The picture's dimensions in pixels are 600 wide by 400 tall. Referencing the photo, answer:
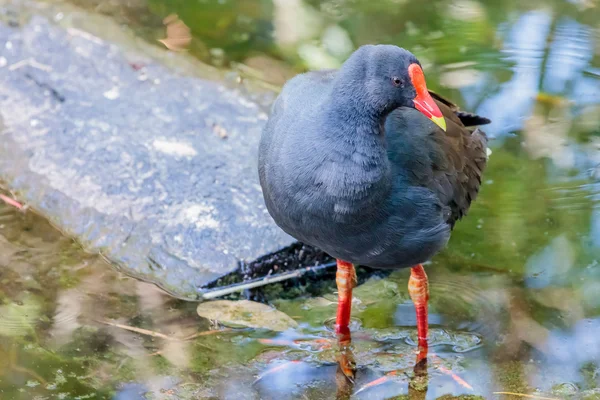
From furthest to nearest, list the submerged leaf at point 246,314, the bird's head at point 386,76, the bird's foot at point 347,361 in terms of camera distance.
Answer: the submerged leaf at point 246,314 → the bird's foot at point 347,361 → the bird's head at point 386,76

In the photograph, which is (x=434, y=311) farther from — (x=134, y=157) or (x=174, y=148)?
(x=134, y=157)

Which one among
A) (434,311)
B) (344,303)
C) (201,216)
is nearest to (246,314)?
(344,303)

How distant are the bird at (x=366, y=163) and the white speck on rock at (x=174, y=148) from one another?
1.11 meters

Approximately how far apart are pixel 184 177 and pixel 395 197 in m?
1.50

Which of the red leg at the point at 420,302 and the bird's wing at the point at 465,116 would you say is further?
the bird's wing at the point at 465,116

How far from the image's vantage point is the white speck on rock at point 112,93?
193 inches

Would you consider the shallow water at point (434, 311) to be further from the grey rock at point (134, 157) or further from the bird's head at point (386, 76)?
the bird's head at point (386, 76)

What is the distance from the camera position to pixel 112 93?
4.93 m

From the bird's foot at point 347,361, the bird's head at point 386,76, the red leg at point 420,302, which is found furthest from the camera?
the red leg at point 420,302

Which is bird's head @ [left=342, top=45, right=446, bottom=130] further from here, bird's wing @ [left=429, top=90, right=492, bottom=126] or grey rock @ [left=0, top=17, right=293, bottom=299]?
grey rock @ [left=0, top=17, right=293, bottom=299]

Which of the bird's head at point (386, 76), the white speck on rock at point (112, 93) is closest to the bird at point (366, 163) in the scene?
the bird's head at point (386, 76)

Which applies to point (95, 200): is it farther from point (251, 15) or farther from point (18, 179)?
point (251, 15)

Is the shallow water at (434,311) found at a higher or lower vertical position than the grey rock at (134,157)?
lower

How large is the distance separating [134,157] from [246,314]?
45.4 inches
